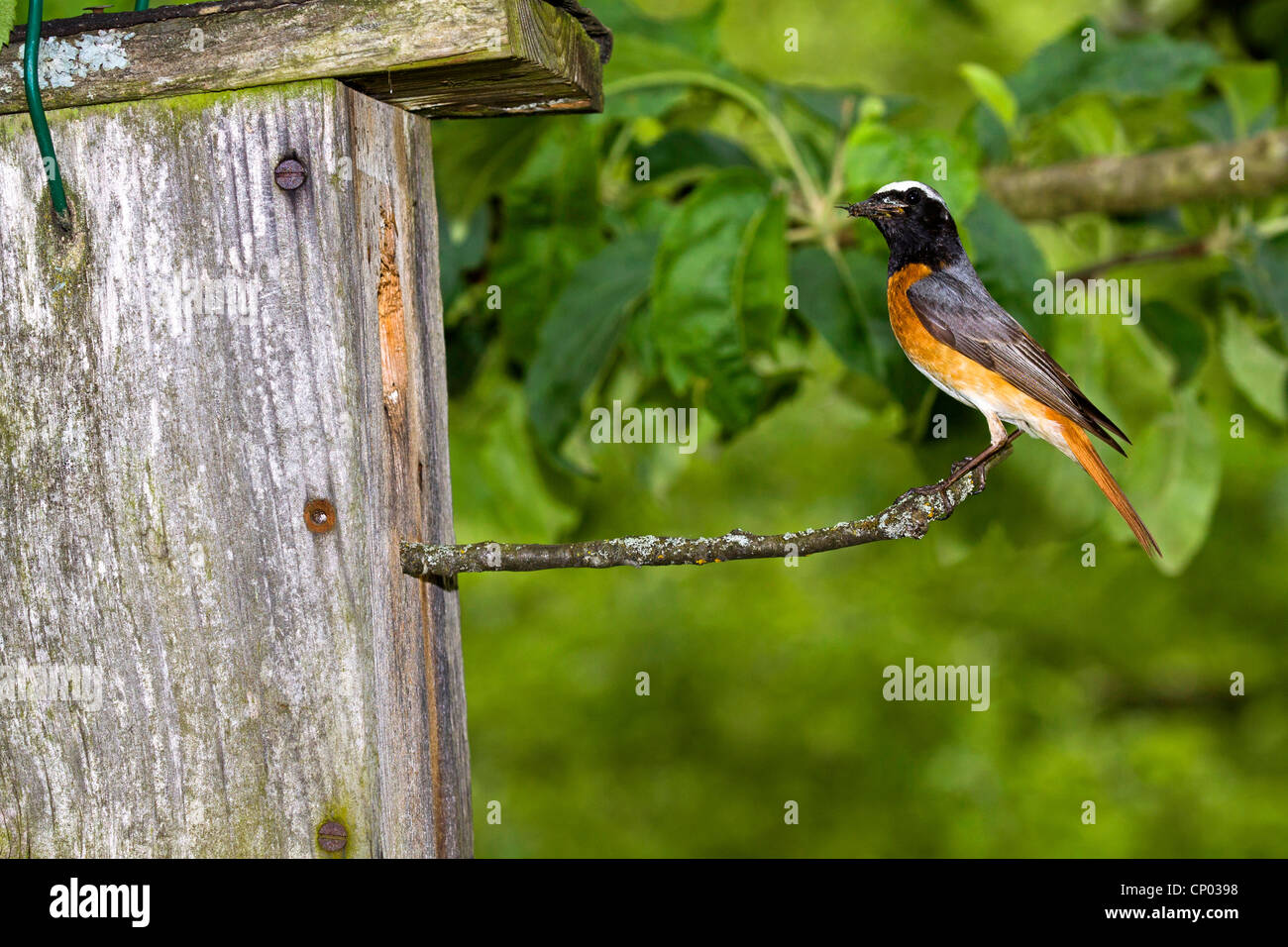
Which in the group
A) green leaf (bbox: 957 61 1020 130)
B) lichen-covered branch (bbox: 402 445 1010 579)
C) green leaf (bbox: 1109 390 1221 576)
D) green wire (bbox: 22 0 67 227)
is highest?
green leaf (bbox: 957 61 1020 130)

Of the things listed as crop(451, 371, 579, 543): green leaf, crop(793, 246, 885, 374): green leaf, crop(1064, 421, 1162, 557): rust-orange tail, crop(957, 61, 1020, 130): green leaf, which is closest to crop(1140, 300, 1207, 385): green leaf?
crop(957, 61, 1020, 130): green leaf

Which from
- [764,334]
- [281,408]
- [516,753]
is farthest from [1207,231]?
[516,753]

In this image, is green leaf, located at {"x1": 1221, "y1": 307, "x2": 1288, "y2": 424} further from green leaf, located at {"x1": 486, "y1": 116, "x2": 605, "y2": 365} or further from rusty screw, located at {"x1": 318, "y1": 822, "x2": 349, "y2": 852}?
rusty screw, located at {"x1": 318, "y1": 822, "x2": 349, "y2": 852}

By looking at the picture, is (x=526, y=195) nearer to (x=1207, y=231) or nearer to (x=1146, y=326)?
(x=1146, y=326)

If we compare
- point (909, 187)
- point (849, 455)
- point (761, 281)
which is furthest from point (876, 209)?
point (849, 455)

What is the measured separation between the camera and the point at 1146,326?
3.81 metres

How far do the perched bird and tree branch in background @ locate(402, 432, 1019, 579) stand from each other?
275 mm

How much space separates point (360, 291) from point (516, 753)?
7081 mm

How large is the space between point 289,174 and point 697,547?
917 millimetres

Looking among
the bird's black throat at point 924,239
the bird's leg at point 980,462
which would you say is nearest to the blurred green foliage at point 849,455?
the bird's black throat at point 924,239

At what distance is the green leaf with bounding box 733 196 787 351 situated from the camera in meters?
2.92

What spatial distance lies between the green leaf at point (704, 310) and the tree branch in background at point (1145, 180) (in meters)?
1.32

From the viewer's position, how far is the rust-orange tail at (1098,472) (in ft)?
7.48

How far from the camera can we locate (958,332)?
2338 millimetres
